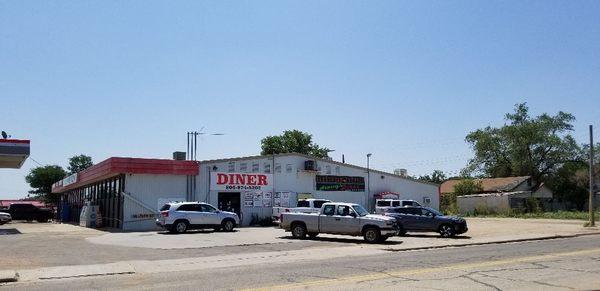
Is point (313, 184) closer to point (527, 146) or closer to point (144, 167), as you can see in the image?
point (144, 167)

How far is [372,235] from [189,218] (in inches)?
429

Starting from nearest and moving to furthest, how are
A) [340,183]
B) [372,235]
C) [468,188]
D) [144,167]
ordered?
1. [372,235]
2. [144,167]
3. [340,183]
4. [468,188]

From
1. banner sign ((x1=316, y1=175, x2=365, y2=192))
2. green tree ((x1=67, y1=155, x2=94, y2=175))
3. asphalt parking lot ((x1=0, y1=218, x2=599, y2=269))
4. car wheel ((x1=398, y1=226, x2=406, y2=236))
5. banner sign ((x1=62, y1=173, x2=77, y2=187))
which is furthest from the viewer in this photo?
green tree ((x1=67, y1=155, x2=94, y2=175))

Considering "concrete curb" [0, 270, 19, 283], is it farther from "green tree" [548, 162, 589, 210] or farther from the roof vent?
"green tree" [548, 162, 589, 210]

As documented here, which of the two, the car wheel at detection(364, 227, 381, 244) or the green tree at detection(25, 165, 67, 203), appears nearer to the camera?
the car wheel at detection(364, 227, 381, 244)

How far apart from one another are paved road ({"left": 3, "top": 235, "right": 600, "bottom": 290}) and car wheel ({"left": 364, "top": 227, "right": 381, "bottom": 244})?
6.87 meters

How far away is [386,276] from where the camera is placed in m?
12.6

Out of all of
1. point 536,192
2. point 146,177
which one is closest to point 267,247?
point 146,177

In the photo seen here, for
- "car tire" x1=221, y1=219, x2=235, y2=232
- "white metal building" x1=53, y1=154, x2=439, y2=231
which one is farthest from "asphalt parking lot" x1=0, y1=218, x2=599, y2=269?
"white metal building" x1=53, y1=154, x2=439, y2=231

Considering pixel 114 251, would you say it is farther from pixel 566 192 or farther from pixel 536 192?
pixel 566 192

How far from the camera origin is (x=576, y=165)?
7969cm

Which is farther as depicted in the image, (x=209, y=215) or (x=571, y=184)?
(x=571, y=184)

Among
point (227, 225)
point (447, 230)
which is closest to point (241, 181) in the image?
point (227, 225)

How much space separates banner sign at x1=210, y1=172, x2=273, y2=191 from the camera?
38.2m
